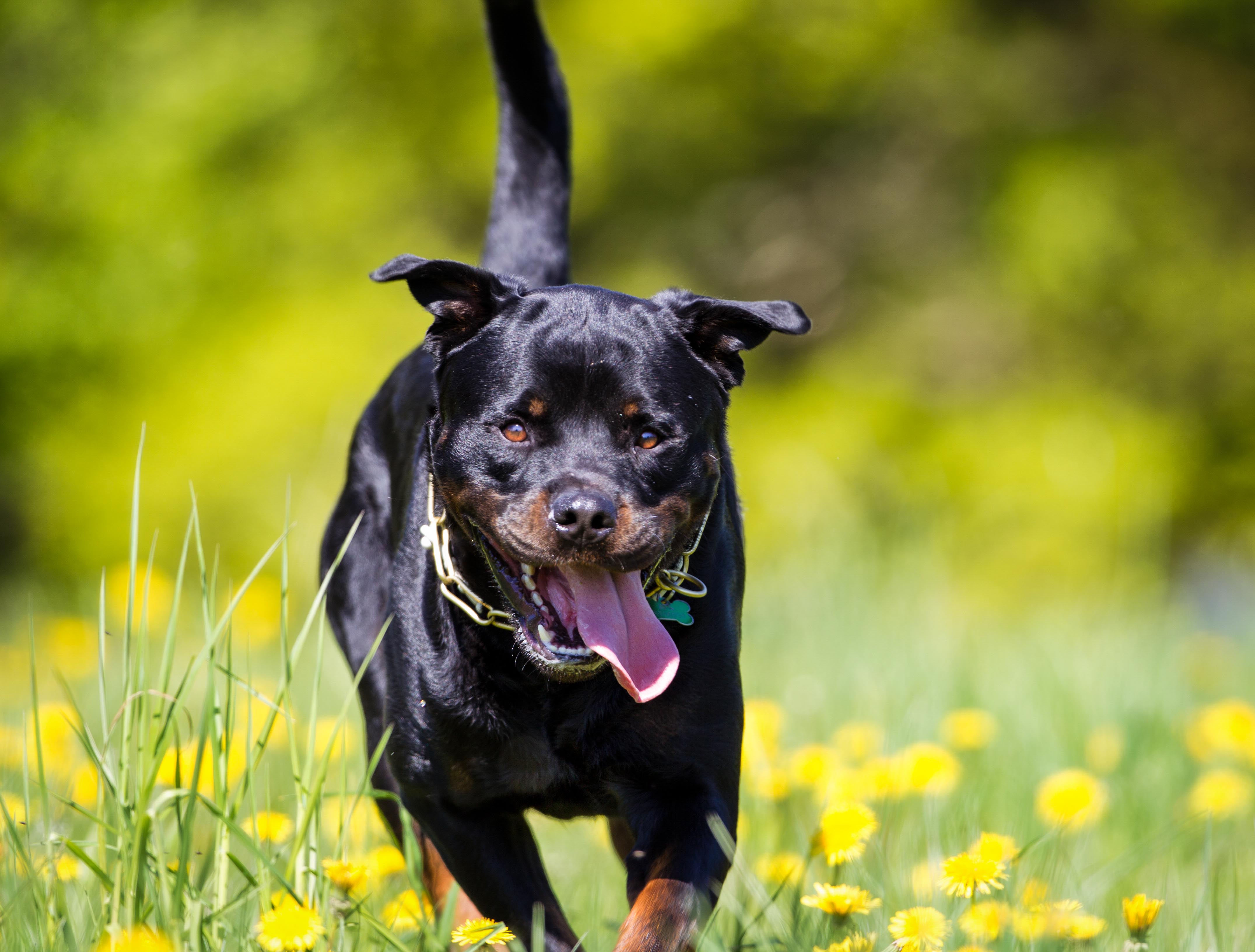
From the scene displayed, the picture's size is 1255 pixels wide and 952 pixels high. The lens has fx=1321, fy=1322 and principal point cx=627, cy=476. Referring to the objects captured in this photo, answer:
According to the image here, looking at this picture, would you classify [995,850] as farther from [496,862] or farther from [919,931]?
[496,862]

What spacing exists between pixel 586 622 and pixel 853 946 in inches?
31.2

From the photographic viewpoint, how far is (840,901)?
7.73ft

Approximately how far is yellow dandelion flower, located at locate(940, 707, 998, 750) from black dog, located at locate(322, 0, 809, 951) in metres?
1.07

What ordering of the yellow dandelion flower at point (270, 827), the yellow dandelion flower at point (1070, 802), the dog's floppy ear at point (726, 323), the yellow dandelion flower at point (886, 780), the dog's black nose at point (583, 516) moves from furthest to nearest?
the yellow dandelion flower at point (886, 780) < the yellow dandelion flower at point (1070, 802) < the dog's floppy ear at point (726, 323) < the dog's black nose at point (583, 516) < the yellow dandelion flower at point (270, 827)

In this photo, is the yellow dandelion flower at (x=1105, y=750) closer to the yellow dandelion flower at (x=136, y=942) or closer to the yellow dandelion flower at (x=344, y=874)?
the yellow dandelion flower at (x=344, y=874)

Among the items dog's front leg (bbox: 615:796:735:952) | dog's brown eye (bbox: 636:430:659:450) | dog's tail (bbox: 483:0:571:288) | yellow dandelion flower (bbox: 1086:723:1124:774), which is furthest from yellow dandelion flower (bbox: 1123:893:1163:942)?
dog's tail (bbox: 483:0:571:288)

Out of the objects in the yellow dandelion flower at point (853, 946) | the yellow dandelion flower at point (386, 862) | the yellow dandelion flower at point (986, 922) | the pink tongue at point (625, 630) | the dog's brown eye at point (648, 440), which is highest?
the dog's brown eye at point (648, 440)

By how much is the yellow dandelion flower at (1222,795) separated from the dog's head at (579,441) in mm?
1515

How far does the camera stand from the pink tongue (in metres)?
2.55

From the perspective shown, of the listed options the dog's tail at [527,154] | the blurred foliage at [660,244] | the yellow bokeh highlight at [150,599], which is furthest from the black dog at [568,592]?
the blurred foliage at [660,244]

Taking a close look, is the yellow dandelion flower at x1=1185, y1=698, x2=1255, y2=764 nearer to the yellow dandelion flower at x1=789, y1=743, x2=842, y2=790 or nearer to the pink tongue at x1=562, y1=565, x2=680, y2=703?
the yellow dandelion flower at x1=789, y1=743, x2=842, y2=790

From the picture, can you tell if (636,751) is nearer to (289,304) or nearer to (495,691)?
(495,691)

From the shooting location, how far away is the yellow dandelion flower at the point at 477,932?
2.24 meters

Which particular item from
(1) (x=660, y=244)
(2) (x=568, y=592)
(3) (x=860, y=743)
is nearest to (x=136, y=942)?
(2) (x=568, y=592)
